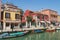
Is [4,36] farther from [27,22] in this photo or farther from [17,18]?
[27,22]

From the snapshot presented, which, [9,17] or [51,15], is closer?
[9,17]

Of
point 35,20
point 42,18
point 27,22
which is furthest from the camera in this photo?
point 42,18

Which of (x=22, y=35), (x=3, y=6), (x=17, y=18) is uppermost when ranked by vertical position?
(x=3, y=6)

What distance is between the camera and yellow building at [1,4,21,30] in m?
33.2

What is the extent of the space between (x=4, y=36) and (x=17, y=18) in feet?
47.0

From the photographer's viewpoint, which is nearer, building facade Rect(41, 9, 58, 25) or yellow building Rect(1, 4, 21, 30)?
yellow building Rect(1, 4, 21, 30)

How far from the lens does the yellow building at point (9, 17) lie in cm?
3316

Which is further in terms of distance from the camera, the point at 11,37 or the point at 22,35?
the point at 22,35

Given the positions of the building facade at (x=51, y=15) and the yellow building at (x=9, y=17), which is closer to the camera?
the yellow building at (x=9, y=17)

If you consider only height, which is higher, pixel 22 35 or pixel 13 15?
pixel 13 15

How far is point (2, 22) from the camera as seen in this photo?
1308 inches

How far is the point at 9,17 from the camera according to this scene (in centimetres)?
3434

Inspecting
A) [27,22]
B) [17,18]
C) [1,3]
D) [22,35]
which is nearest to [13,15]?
[17,18]

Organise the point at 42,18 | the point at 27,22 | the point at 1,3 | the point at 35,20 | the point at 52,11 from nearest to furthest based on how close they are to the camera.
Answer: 1. the point at 1,3
2. the point at 27,22
3. the point at 35,20
4. the point at 42,18
5. the point at 52,11
